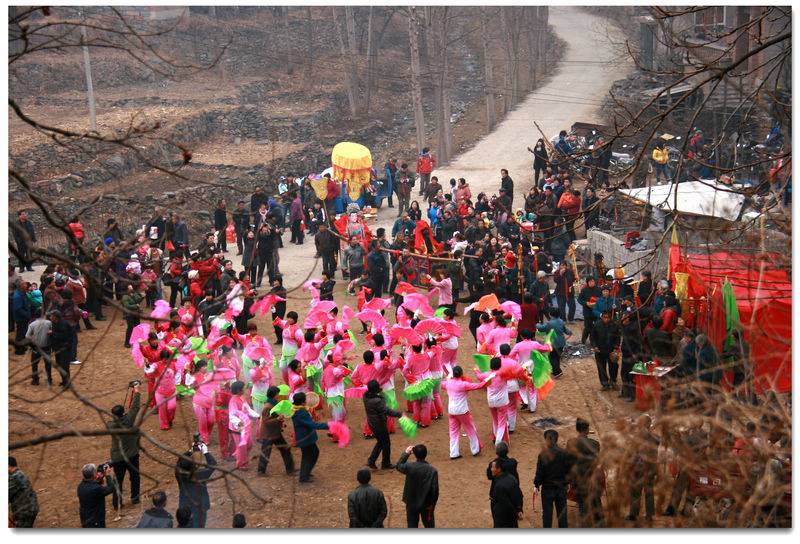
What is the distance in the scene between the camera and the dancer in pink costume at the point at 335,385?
11641 mm

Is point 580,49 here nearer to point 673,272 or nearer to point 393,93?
point 393,93

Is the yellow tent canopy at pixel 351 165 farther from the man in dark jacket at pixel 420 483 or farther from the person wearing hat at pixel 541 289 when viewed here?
the man in dark jacket at pixel 420 483

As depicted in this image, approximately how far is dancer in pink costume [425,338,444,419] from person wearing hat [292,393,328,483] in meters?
2.06

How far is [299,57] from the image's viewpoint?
45.1 metres

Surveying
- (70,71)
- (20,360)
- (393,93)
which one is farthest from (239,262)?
(393,93)

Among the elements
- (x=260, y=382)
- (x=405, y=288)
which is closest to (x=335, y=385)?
(x=260, y=382)

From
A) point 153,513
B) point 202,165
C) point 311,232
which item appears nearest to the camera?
point 153,513

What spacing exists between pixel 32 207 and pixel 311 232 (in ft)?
28.7

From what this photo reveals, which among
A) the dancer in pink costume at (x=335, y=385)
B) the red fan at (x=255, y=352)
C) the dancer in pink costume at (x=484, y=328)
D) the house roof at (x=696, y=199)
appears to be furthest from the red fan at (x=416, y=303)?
the house roof at (x=696, y=199)

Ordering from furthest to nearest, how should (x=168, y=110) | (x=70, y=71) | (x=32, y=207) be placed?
(x=70, y=71) < (x=168, y=110) < (x=32, y=207)

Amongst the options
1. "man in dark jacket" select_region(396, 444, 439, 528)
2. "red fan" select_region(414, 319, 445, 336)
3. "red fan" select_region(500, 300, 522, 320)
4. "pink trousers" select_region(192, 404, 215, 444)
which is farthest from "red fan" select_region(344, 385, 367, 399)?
"red fan" select_region(500, 300, 522, 320)

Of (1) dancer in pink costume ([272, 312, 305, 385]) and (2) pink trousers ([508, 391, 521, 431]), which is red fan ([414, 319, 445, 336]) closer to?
(2) pink trousers ([508, 391, 521, 431])

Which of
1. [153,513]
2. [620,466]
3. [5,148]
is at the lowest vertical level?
[153,513]

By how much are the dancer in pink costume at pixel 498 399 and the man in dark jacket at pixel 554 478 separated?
6.52ft
